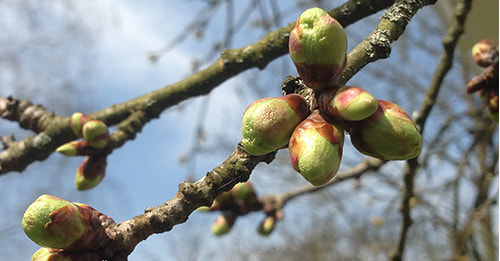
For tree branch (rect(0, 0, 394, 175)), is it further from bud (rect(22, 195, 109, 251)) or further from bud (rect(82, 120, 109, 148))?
bud (rect(22, 195, 109, 251))

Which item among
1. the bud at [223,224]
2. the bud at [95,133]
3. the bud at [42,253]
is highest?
the bud at [95,133]

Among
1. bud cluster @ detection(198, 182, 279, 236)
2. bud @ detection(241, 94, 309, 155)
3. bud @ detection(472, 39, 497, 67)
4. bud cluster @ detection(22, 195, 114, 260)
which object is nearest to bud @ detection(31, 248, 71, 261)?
bud cluster @ detection(22, 195, 114, 260)

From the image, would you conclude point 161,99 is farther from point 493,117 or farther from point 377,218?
point 377,218

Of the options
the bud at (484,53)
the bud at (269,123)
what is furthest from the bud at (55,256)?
the bud at (484,53)

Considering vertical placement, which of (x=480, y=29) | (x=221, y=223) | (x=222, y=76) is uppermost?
(x=222, y=76)

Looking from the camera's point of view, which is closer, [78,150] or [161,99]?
[78,150]

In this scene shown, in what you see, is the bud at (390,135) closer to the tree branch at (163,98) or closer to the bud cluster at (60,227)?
the bud cluster at (60,227)

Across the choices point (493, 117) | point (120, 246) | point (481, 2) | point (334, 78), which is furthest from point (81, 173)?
point (481, 2)
